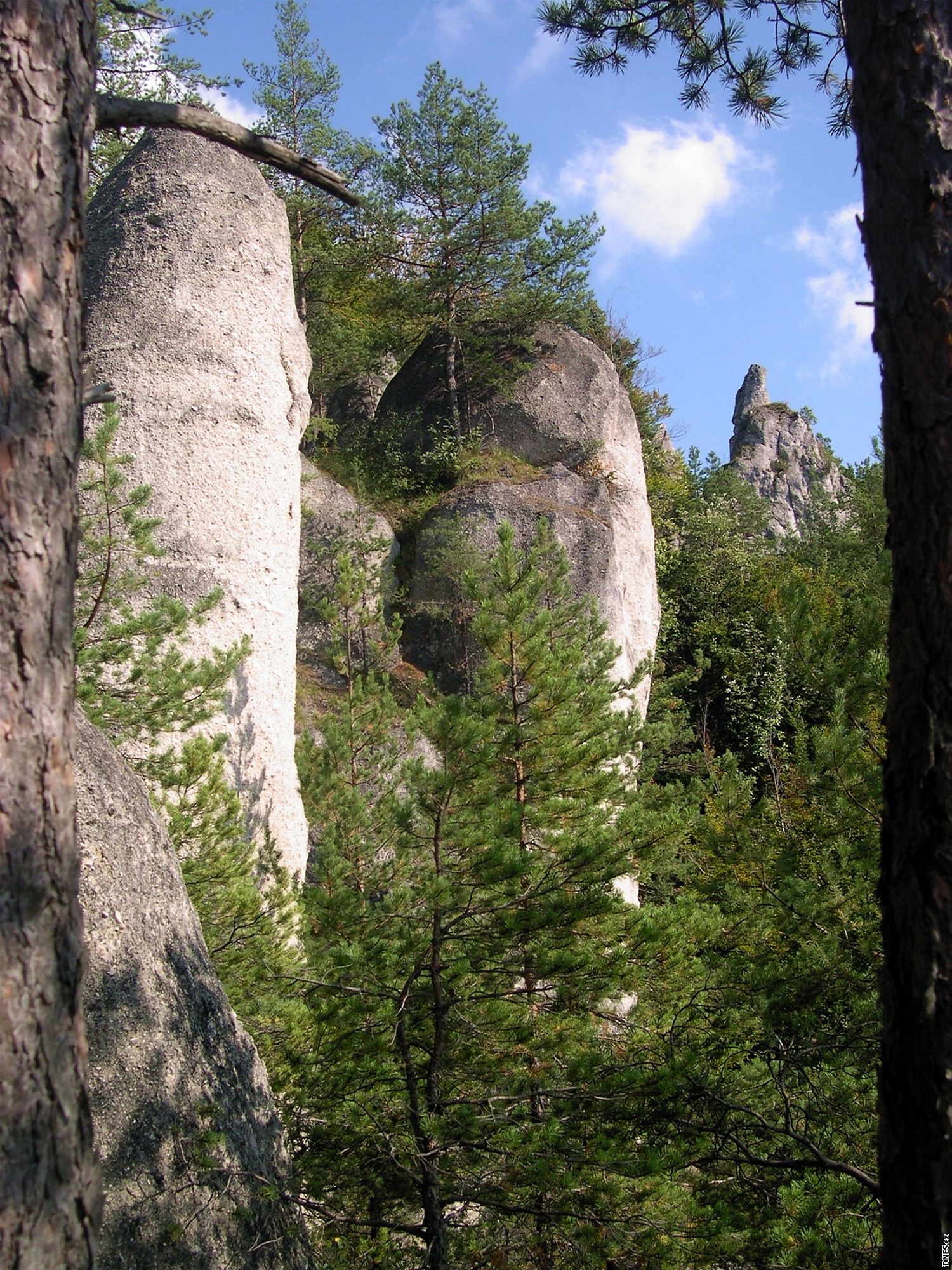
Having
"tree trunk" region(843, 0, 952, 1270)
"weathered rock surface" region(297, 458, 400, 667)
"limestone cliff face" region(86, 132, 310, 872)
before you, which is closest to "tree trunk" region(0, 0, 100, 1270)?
"tree trunk" region(843, 0, 952, 1270)

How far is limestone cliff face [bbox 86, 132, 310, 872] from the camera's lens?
8.95 metres

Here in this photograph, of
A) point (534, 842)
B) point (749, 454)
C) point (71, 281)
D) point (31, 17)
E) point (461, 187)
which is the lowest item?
point (534, 842)

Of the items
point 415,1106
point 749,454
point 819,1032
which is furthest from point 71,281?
point 749,454

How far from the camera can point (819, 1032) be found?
4.71 meters

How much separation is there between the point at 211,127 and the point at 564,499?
12.5 m

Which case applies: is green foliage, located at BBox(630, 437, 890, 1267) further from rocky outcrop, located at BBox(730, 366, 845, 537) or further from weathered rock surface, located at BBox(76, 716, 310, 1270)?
rocky outcrop, located at BBox(730, 366, 845, 537)

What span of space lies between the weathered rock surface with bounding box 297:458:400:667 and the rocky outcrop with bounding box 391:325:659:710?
0.71 metres

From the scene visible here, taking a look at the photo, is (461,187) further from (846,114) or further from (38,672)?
(38,672)

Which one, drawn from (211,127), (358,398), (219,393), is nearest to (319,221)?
(358,398)

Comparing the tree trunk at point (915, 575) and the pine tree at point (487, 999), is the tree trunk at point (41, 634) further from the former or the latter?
the pine tree at point (487, 999)

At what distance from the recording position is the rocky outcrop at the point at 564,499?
14.5m

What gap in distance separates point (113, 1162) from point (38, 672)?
180 centimetres

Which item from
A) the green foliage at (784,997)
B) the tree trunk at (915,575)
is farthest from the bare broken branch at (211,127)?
the green foliage at (784,997)

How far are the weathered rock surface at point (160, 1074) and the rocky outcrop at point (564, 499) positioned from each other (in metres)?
10.2
